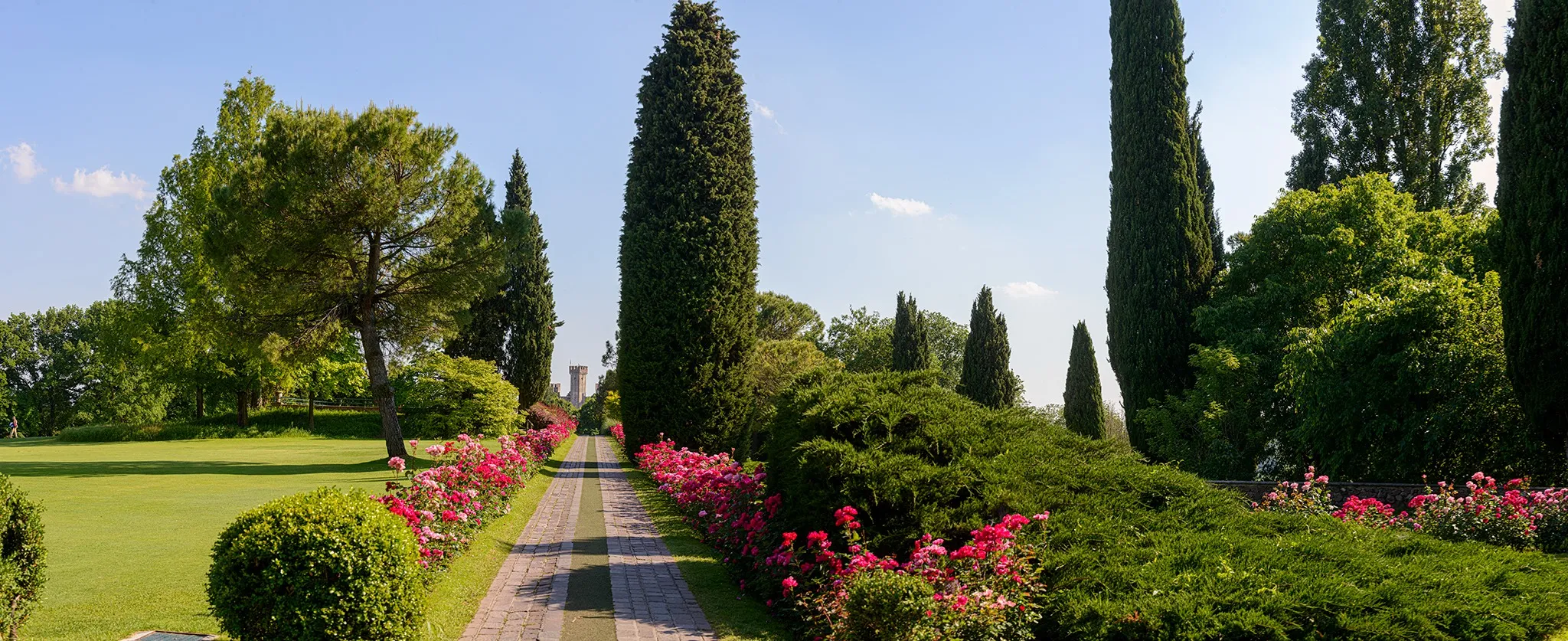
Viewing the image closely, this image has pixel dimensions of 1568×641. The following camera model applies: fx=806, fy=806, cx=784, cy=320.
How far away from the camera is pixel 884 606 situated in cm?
502

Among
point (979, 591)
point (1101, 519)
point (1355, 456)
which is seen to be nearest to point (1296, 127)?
point (1355, 456)

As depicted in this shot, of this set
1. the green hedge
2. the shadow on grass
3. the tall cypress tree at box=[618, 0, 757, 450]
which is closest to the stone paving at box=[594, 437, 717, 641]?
the green hedge

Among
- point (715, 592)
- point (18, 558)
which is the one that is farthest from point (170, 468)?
point (715, 592)

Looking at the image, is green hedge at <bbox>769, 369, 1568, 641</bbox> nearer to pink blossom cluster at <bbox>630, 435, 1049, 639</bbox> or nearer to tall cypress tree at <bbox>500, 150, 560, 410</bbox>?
pink blossom cluster at <bbox>630, 435, 1049, 639</bbox>

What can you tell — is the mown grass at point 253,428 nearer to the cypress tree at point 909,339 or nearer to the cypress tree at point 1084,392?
the cypress tree at point 909,339

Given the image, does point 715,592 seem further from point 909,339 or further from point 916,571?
point 909,339

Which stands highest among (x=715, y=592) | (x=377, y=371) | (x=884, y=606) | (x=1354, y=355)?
(x=377, y=371)

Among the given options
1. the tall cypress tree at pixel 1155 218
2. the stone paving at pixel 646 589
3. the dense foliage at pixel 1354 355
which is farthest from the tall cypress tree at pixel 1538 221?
the stone paving at pixel 646 589

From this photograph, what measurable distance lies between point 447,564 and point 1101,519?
5.95m

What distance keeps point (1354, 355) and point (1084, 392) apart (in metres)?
17.5

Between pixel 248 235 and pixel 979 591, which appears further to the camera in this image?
pixel 248 235

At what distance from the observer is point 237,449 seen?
26.2 m

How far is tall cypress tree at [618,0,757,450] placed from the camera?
803 inches

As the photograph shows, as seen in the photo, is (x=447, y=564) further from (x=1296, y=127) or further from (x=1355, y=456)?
(x=1296, y=127)
